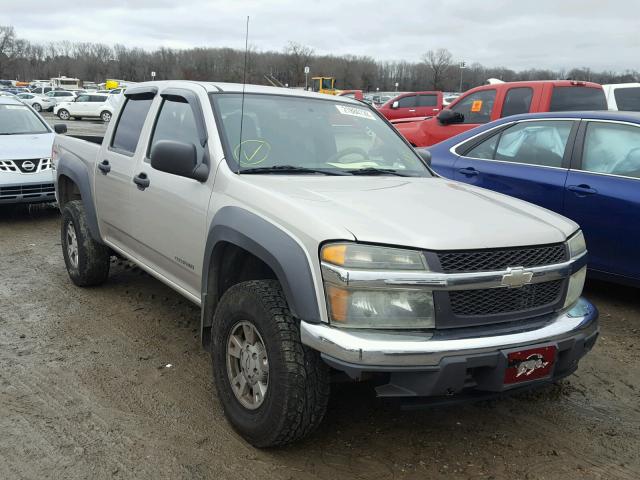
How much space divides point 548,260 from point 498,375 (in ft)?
2.10

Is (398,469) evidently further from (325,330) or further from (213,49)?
(213,49)

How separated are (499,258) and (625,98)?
9008 millimetres

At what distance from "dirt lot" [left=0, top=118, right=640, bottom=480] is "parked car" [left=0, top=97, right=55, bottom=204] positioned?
393 centimetres

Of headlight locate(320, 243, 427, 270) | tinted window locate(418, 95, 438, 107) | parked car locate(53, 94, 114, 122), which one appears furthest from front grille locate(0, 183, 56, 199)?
parked car locate(53, 94, 114, 122)

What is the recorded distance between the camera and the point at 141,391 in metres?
3.56

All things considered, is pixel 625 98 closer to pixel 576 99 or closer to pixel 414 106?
pixel 576 99

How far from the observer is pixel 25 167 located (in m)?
8.19

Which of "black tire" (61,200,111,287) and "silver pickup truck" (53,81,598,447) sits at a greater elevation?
"silver pickup truck" (53,81,598,447)

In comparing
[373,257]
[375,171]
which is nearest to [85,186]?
[375,171]

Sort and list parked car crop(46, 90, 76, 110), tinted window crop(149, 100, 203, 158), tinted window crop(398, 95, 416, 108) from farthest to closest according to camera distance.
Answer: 1. parked car crop(46, 90, 76, 110)
2. tinted window crop(398, 95, 416, 108)
3. tinted window crop(149, 100, 203, 158)

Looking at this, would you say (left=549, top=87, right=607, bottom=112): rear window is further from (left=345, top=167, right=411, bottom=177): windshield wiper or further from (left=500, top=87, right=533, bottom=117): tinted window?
(left=345, top=167, right=411, bottom=177): windshield wiper

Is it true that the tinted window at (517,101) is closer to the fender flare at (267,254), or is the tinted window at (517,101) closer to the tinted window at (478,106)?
the tinted window at (478,106)

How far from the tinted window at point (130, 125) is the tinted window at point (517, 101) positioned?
5.96m

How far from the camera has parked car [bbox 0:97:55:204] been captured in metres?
8.02
